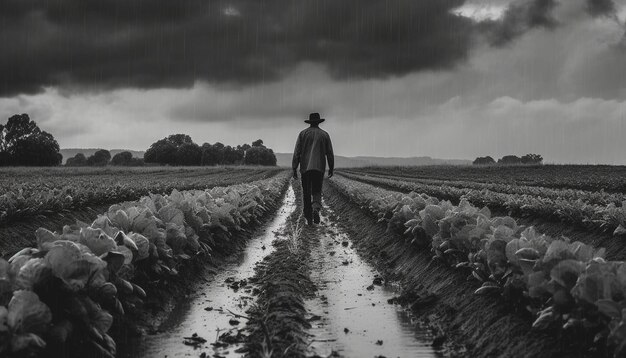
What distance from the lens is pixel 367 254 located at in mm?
8211

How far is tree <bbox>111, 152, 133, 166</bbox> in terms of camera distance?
12262 centimetres

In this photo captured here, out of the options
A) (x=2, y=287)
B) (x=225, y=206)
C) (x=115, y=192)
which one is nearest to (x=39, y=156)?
(x=115, y=192)

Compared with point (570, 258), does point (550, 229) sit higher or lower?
lower

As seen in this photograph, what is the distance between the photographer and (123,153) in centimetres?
12550

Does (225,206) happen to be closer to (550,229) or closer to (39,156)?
(550,229)

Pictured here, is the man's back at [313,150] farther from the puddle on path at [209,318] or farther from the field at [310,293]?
the puddle on path at [209,318]

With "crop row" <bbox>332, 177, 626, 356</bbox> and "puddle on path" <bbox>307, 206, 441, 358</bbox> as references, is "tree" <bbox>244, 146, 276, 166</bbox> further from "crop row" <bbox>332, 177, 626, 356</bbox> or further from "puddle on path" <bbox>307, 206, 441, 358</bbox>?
"crop row" <bbox>332, 177, 626, 356</bbox>

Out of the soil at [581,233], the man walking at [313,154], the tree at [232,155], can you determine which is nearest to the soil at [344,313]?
the man walking at [313,154]

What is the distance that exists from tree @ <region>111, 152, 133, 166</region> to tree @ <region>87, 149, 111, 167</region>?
17.3ft

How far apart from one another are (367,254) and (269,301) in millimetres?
3831

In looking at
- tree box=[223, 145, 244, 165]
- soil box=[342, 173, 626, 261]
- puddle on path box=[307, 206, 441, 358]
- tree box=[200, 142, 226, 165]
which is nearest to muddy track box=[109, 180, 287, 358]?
puddle on path box=[307, 206, 441, 358]

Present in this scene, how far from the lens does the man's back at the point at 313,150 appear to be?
10.4 metres

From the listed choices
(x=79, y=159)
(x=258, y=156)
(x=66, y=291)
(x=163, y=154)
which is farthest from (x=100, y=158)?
(x=66, y=291)

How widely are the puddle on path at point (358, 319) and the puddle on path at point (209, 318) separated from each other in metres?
0.77
